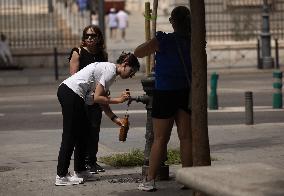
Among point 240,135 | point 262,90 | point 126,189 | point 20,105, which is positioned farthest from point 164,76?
point 262,90

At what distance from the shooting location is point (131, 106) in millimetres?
21766

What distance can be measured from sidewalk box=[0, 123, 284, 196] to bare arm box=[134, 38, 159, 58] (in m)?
1.45

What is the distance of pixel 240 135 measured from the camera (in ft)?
52.5

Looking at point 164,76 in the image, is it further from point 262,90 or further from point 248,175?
point 262,90

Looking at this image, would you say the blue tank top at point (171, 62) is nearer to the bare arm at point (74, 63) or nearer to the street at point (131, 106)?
the bare arm at point (74, 63)

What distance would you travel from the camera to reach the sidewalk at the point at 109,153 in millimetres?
11367

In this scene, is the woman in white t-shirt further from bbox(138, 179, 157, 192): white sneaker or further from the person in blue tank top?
bbox(138, 179, 157, 192): white sneaker

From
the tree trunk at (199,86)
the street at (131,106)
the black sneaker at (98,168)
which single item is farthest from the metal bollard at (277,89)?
the tree trunk at (199,86)

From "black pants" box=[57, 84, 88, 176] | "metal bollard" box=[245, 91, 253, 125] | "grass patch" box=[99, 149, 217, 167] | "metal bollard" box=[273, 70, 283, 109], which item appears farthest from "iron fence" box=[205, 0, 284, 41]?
"black pants" box=[57, 84, 88, 176]

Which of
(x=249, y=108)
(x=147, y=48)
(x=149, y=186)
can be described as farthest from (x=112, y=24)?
Answer: (x=147, y=48)

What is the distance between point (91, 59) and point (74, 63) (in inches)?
8.0

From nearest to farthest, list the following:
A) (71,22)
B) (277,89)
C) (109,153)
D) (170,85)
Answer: (170,85), (109,153), (277,89), (71,22)

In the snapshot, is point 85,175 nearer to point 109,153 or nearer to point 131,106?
point 109,153

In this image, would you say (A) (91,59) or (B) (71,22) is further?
(B) (71,22)
